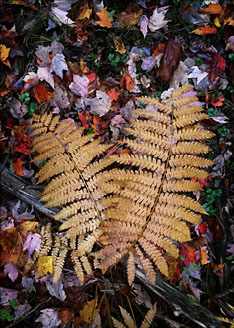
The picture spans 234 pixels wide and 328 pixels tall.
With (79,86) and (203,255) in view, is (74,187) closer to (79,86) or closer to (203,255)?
(79,86)

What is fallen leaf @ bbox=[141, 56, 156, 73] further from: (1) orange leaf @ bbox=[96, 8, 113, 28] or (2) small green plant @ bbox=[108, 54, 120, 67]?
(1) orange leaf @ bbox=[96, 8, 113, 28]

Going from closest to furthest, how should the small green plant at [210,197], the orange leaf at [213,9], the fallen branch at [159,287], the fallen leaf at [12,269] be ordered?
the fallen branch at [159,287]
the fallen leaf at [12,269]
the orange leaf at [213,9]
the small green plant at [210,197]

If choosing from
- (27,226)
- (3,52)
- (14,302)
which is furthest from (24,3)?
(14,302)

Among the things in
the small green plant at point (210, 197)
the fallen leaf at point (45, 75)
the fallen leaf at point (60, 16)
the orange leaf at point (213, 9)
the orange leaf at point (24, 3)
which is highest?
the orange leaf at point (213, 9)

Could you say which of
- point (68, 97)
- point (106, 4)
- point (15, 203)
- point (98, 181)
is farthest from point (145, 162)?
point (106, 4)

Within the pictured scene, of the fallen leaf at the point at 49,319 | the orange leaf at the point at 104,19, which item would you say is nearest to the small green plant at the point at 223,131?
the orange leaf at the point at 104,19

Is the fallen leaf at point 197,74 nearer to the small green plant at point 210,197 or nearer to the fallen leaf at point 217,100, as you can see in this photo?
the fallen leaf at point 217,100

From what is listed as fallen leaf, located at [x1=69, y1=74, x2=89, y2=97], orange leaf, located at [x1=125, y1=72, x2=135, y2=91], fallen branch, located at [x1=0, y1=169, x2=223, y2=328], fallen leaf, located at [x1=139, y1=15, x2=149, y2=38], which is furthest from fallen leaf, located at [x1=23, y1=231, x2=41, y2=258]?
fallen leaf, located at [x1=139, y1=15, x2=149, y2=38]
